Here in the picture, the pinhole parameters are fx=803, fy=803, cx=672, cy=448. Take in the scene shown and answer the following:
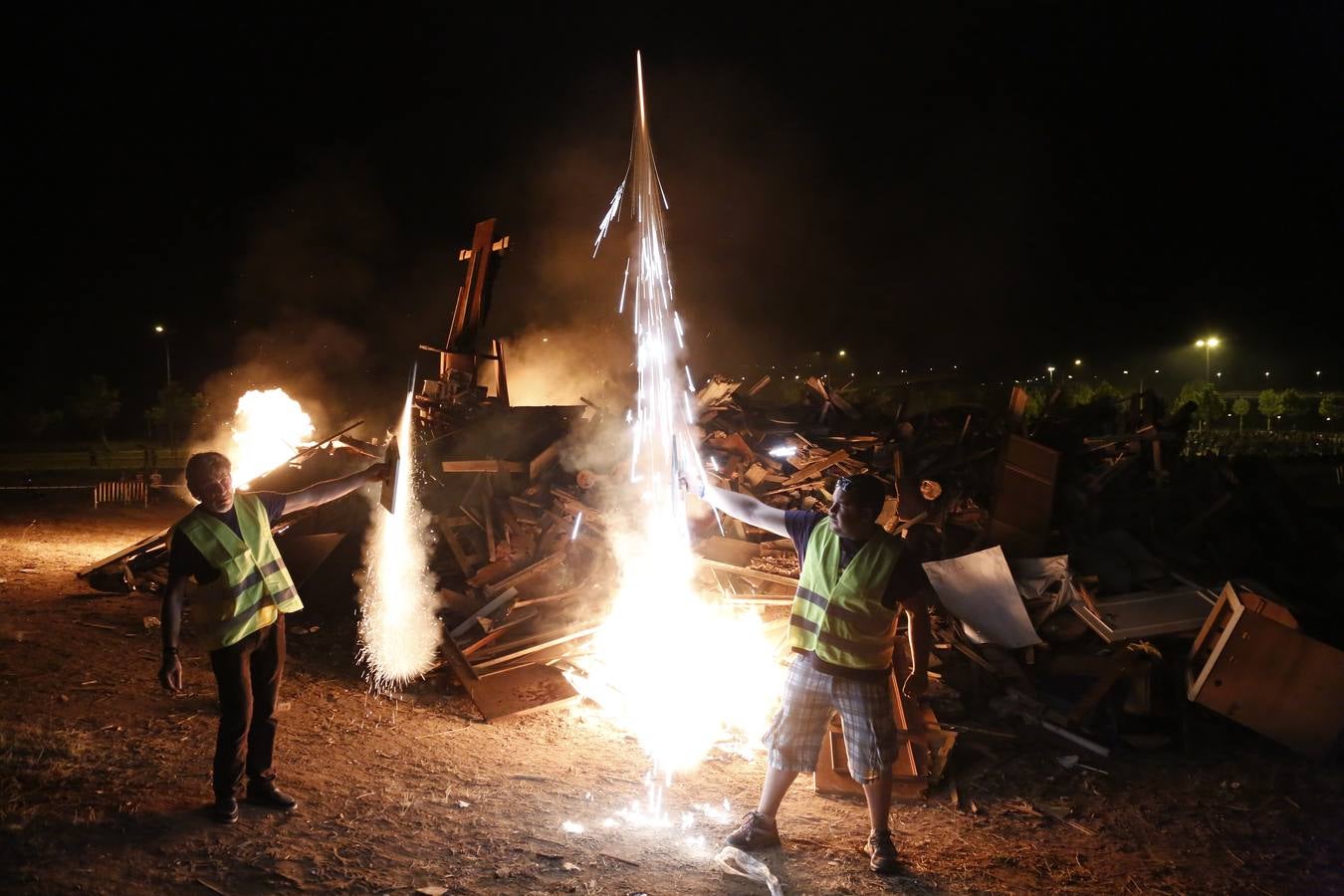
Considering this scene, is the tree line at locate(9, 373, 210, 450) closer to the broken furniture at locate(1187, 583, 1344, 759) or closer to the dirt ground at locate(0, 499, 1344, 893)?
the dirt ground at locate(0, 499, 1344, 893)

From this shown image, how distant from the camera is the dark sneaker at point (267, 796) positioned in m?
4.17

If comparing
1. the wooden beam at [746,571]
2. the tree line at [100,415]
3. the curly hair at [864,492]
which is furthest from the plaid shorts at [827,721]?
the tree line at [100,415]

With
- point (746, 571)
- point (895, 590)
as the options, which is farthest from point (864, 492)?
point (746, 571)

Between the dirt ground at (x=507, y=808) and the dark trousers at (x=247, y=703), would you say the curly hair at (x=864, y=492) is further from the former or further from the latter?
the dark trousers at (x=247, y=703)

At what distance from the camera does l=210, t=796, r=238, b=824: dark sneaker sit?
3969 millimetres

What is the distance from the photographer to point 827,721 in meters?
3.94

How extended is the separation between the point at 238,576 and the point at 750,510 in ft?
8.64

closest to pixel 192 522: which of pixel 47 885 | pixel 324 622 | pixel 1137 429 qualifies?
pixel 47 885

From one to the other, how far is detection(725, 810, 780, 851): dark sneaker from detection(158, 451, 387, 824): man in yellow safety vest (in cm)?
233

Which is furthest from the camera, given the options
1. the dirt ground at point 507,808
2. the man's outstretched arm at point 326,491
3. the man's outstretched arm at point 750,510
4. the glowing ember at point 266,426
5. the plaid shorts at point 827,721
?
the glowing ember at point 266,426

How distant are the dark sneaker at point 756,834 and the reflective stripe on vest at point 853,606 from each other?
0.94 meters

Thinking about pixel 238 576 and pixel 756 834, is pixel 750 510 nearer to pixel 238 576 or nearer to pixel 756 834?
pixel 756 834

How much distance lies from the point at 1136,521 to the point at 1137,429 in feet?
4.58

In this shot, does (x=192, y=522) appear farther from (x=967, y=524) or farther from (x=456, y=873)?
(x=967, y=524)
